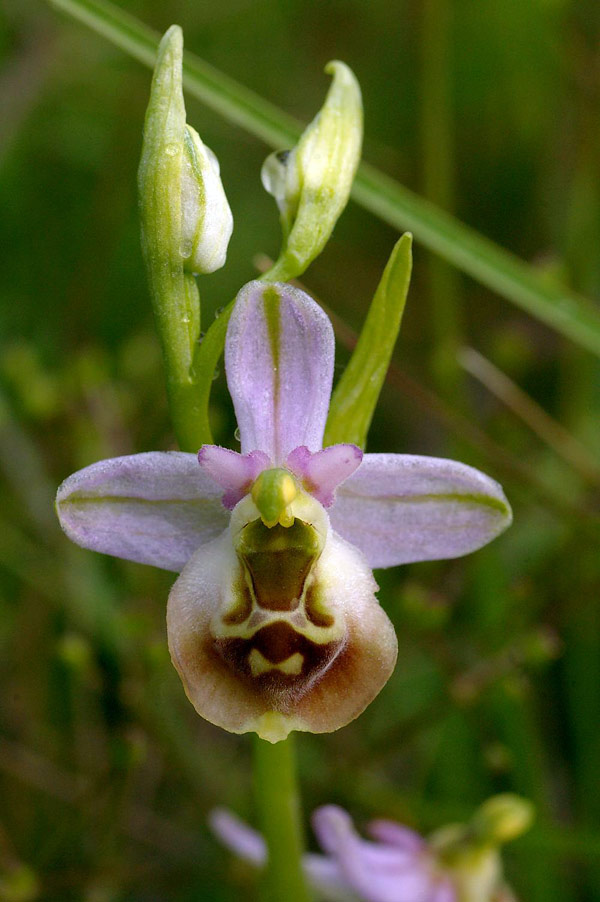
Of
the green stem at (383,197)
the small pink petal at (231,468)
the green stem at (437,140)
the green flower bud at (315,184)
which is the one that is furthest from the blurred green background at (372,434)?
the small pink petal at (231,468)

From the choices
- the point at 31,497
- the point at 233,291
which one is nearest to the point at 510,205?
the point at 233,291

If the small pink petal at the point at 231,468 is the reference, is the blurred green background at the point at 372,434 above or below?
above

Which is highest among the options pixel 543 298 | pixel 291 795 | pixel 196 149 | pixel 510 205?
pixel 510 205

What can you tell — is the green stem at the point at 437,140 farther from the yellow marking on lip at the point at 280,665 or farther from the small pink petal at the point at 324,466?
the yellow marking on lip at the point at 280,665

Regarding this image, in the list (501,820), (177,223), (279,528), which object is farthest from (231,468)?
(501,820)

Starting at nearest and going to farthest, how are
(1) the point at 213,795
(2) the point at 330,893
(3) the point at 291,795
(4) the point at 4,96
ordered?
(3) the point at 291,795 < (2) the point at 330,893 < (1) the point at 213,795 < (4) the point at 4,96

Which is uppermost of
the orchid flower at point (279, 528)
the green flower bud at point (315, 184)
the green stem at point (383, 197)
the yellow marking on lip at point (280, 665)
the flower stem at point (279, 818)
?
the green stem at point (383, 197)

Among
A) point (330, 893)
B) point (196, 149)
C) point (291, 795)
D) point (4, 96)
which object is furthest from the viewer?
point (4, 96)

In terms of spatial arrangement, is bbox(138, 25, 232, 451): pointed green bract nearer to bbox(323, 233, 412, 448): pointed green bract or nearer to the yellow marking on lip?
bbox(323, 233, 412, 448): pointed green bract

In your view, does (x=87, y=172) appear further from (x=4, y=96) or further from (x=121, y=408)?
(x=121, y=408)
